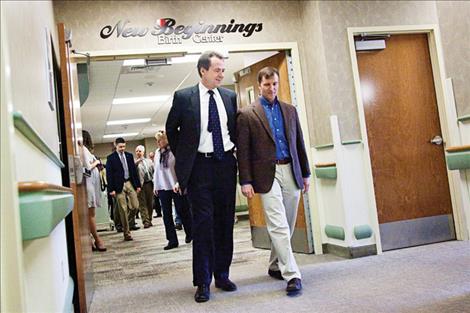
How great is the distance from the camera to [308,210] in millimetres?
4297

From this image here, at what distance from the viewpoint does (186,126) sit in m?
3.02

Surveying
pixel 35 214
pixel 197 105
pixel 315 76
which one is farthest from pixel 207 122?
pixel 35 214

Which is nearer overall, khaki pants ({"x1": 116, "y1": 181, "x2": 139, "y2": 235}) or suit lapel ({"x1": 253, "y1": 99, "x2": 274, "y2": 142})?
suit lapel ({"x1": 253, "y1": 99, "x2": 274, "y2": 142})

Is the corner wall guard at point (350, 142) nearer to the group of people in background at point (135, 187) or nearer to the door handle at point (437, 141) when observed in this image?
the door handle at point (437, 141)

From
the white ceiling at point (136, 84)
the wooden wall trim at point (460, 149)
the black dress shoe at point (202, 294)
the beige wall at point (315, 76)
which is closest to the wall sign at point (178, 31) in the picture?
the beige wall at point (315, 76)

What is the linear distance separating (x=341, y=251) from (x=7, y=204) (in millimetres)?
3352

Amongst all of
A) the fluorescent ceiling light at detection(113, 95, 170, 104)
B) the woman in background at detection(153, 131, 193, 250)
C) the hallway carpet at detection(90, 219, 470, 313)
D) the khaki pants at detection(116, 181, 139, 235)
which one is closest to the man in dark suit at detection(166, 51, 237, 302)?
the hallway carpet at detection(90, 219, 470, 313)

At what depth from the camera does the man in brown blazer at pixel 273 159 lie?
116 inches

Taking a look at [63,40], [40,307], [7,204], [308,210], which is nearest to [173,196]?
[308,210]

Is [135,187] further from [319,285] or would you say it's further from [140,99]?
[319,285]

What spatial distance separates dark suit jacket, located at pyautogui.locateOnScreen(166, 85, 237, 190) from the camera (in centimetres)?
296

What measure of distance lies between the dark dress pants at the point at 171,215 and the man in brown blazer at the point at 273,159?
95.1 inches

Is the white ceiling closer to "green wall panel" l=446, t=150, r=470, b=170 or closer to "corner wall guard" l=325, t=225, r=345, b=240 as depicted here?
"corner wall guard" l=325, t=225, r=345, b=240

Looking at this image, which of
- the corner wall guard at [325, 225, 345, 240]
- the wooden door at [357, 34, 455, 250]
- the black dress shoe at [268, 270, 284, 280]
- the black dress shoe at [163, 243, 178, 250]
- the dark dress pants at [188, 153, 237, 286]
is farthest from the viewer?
the black dress shoe at [163, 243, 178, 250]
